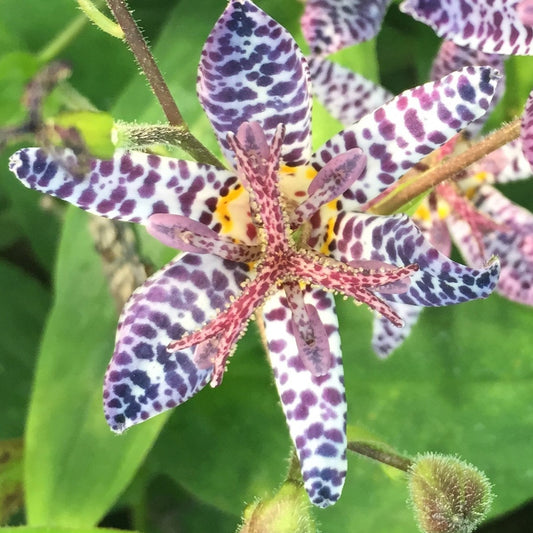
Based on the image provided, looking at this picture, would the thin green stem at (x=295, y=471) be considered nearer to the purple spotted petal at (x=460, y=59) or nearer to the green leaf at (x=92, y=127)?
the green leaf at (x=92, y=127)

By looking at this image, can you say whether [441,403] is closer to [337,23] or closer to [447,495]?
[447,495]

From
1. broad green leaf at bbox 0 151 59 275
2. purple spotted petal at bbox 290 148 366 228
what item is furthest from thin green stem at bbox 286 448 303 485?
broad green leaf at bbox 0 151 59 275

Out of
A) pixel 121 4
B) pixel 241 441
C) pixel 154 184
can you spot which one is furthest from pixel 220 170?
pixel 241 441

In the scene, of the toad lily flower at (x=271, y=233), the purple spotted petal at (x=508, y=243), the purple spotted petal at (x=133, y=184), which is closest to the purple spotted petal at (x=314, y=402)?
the toad lily flower at (x=271, y=233)

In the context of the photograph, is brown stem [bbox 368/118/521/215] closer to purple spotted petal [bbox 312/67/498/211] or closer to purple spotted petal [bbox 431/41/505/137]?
purple spotted petal [bbox 312/67/498/211]

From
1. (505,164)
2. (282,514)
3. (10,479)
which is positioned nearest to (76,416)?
(10,479)

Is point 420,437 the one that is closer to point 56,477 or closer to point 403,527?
point 403,527
